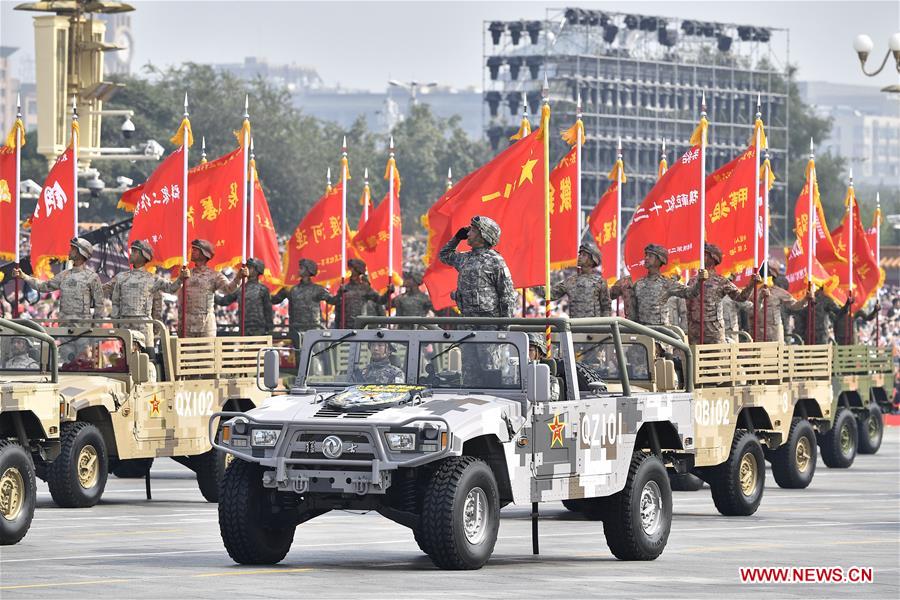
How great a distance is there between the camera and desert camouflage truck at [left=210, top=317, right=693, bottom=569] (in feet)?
50.5

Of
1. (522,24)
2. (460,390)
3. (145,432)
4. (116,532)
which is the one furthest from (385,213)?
(522,24)

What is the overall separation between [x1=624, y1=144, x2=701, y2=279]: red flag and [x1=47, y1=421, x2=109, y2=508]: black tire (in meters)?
8.71

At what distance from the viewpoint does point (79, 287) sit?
2350cm

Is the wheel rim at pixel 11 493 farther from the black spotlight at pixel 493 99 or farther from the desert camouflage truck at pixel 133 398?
the black spotlight at pixel 493 99

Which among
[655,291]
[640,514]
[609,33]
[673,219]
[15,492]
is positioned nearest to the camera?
[640,514]

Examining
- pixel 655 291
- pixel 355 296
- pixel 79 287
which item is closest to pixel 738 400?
pixel 655 291

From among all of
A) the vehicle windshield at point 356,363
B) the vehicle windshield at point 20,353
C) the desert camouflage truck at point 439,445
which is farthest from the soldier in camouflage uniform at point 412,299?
the vehicle windshield at point 356,363

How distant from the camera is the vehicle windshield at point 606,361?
65.9ft

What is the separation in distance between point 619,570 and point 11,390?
502cm

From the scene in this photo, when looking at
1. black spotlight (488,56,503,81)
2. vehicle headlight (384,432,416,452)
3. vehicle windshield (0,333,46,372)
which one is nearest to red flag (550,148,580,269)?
vehicle windshield (0,333,46,372)

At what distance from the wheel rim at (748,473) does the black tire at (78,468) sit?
5.89m

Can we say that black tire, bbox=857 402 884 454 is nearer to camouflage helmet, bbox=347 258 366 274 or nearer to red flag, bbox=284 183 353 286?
camouflage helmet, bbox=347 258 366 274

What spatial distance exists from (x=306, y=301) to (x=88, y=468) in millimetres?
9288

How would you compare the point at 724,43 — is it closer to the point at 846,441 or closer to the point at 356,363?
the point at 846,441
